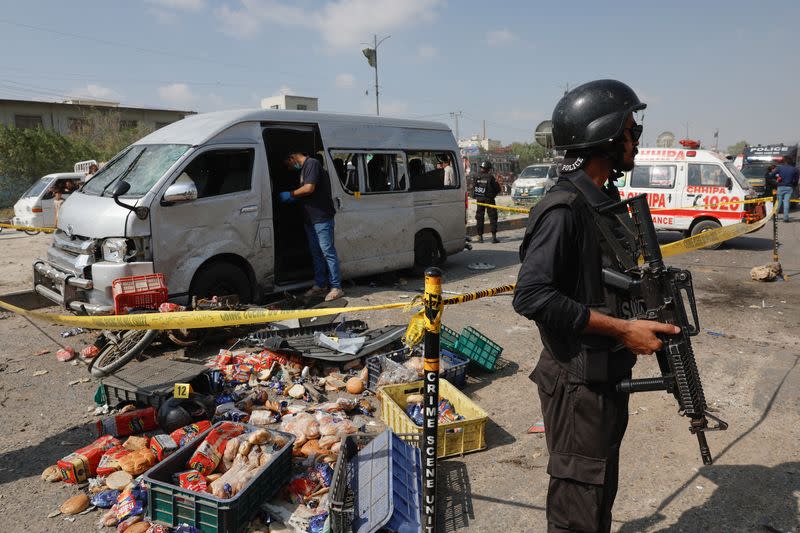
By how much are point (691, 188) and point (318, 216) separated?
30.4 feet

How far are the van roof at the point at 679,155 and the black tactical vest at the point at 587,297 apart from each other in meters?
12.2

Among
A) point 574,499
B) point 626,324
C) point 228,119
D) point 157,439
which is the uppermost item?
point 228,119

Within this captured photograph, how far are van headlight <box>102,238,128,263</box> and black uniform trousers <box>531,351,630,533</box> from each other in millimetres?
4948

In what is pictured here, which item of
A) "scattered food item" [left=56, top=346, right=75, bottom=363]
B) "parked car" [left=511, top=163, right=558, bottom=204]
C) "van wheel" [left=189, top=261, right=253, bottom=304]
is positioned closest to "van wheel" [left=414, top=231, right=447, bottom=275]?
"van wheel" [left=189, top=261, right=253, bottom=304]

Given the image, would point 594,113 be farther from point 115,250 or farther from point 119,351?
point 115,250

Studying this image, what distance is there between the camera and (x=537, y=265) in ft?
6.57

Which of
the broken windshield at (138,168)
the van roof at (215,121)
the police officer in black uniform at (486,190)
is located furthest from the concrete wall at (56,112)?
the van roof at (215,121)

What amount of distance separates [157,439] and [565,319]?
283 centimetres

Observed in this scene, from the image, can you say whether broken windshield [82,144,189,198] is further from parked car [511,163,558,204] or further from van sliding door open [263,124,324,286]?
parked car [511,163,558,204]

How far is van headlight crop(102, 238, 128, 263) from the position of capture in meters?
5.74

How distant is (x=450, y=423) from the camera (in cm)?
365

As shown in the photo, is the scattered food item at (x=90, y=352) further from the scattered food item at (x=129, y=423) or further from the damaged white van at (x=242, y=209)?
the scattered food item at (x=129, y=423)

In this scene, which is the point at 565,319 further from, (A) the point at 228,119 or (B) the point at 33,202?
(B) the point at 33,202

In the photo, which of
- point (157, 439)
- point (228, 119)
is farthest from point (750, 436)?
point (228, 119)
